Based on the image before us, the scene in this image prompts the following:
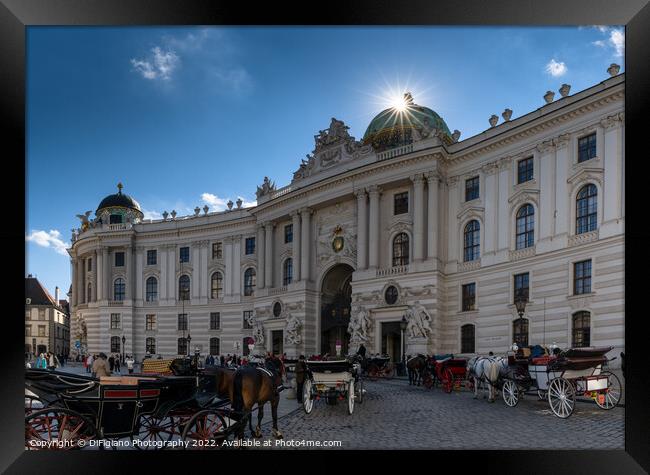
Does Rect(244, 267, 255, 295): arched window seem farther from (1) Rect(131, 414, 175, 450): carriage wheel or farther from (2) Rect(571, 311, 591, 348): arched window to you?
(2) Rect(571, 311, 591, 348): arched window

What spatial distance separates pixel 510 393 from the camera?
973 cm

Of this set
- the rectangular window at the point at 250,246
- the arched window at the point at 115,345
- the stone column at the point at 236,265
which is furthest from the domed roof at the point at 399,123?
the arched window at the point at 115,345

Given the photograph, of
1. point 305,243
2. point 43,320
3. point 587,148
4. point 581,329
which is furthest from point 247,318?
point 587,148

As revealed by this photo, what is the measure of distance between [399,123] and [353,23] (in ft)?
13.7

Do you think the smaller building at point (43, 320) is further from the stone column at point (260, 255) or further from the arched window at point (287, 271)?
the arched window at point (287, 271)

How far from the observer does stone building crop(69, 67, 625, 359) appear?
10.4 meters

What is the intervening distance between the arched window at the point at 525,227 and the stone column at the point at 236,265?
7363mm

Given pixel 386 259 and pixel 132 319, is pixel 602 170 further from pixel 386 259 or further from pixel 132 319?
pixel 132 319

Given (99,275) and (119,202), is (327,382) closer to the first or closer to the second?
(119,202)

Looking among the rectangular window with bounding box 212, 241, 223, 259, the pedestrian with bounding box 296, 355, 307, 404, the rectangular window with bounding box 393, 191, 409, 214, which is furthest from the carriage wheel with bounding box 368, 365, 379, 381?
the rectangular window with bounding box 212, 241, 223, 259

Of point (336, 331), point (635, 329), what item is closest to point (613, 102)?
point (635, 329)

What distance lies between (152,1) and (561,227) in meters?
9.37

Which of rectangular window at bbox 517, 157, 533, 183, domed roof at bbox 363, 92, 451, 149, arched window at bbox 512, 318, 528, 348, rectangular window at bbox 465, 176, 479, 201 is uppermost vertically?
domed roof at bbox 363, 92, 451, 149

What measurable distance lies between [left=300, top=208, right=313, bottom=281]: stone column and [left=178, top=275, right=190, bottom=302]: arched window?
3.63m
